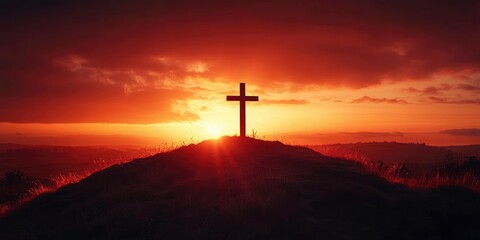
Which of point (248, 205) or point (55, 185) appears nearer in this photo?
point (248, 205)

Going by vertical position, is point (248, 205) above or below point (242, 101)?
below

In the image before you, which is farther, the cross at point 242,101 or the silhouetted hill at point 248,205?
the cross at point 242,101

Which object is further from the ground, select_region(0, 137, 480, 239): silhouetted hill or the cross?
the cross

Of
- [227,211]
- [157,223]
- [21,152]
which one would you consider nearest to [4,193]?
[157,223]

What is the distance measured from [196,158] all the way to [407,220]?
9.53m

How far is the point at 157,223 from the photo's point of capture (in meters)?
12.1

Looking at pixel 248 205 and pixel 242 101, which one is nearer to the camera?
pixel 248 205

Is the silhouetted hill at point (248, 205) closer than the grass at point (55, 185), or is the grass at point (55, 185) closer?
the silhouetted hill at point (248, 205)

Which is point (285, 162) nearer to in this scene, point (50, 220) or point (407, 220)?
point (407, 220)

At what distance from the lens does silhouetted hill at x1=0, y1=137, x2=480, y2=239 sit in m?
11.1

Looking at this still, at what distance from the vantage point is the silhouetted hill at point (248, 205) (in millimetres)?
11086

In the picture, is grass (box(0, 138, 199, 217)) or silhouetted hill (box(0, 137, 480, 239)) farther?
grass (box(0, 138, 199, 217))

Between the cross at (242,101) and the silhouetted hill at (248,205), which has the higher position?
the cross at (242,101)

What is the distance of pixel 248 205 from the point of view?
12000 mm
